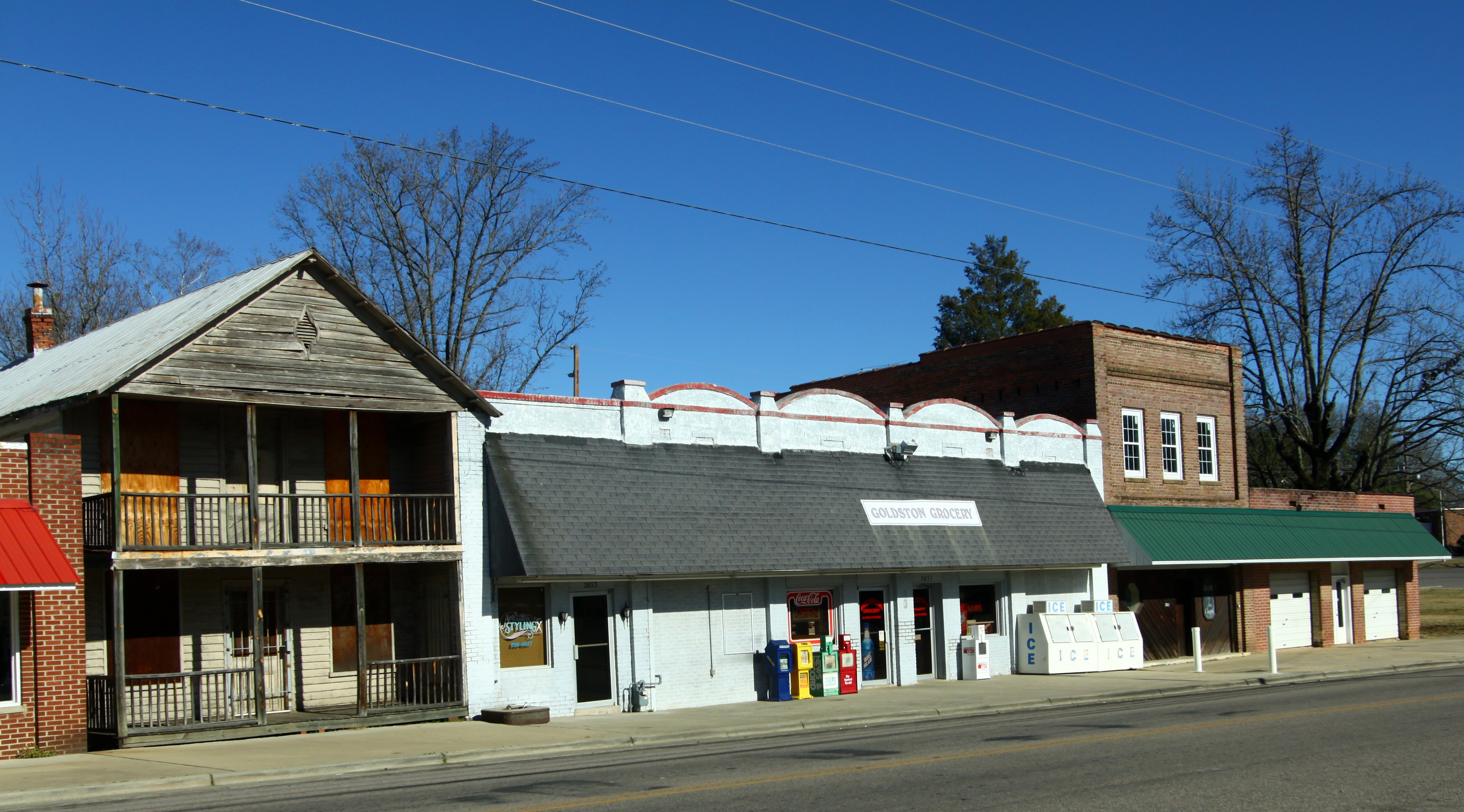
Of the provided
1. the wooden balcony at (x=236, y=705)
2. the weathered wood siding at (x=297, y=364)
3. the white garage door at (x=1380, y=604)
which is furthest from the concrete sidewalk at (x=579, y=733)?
the white garage door at (x=1380, y=604)

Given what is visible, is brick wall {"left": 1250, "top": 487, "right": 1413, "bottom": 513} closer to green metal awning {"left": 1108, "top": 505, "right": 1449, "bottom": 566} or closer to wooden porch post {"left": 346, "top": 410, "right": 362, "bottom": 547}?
green metal awning {"left": 1108, "top": 505, "right": 1449, "bottom": 566}

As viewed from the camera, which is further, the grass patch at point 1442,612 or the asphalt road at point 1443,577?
the asphalt road at point 1443,577

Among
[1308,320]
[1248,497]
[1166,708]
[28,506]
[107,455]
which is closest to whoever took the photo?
[28,506]

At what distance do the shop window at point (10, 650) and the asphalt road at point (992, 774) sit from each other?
4572 mm

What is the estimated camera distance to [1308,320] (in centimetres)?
4516

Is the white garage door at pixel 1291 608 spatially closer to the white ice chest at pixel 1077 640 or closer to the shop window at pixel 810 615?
the white ice chest at pixel 1077 640

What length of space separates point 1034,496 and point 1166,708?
29.5 feet

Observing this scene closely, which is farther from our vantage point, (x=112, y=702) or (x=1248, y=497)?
(x=1248, y=497)

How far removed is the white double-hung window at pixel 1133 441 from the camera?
102 ft

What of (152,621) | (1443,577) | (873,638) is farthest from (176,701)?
(1443,577)

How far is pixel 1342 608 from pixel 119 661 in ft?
106

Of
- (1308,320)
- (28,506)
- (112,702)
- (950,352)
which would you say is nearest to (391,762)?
(112,702)

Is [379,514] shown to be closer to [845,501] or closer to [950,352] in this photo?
[845,501]

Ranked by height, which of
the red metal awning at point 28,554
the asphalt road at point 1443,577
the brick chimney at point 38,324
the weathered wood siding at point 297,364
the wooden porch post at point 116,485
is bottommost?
the asphalt road at point 1443,577
